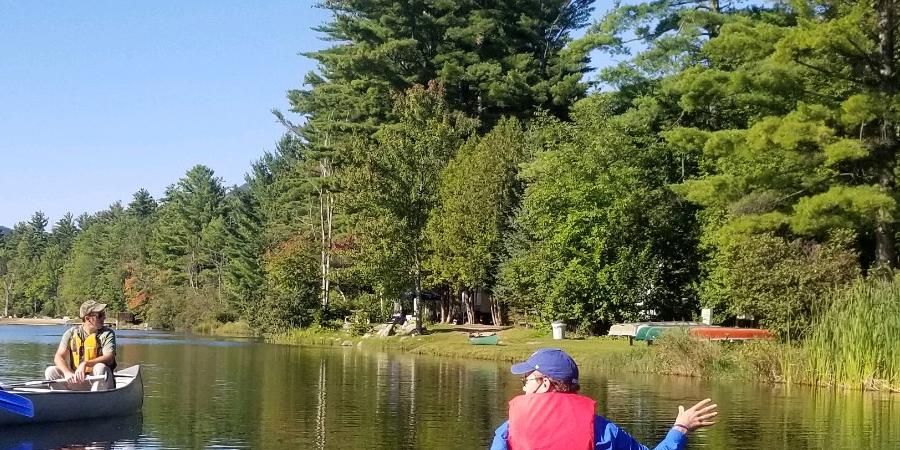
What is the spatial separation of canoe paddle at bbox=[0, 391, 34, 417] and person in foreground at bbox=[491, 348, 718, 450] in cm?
1103

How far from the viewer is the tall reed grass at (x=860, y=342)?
2259cm

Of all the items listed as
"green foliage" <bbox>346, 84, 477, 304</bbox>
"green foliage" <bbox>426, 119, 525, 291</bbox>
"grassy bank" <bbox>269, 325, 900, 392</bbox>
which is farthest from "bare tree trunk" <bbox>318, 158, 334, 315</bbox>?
"grassy bank" <bbox>269, 325, 900, 392</bbox>

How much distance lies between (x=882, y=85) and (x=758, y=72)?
3334 mm

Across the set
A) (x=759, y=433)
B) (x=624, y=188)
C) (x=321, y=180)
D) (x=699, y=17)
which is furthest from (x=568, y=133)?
(x=759, y=433)

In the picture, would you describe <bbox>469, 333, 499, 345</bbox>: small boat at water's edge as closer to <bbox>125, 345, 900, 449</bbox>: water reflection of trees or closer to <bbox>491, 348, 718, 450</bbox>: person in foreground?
<bbox>125, 345, 900, 449</bbox>: water reflection of trees

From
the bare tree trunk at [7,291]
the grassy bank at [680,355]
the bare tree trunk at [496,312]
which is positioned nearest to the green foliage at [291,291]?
the bare tree trunk at [496,312]

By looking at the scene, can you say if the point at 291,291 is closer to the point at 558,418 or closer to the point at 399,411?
the point at 399,411

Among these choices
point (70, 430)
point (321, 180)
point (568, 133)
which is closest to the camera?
point (70, 430)

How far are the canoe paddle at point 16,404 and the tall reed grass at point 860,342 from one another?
1590 centimetres

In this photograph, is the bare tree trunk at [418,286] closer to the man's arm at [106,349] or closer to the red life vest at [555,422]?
the man's arm at [106,349]

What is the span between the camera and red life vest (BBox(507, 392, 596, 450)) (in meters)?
6.43

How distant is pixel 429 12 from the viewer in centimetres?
6669

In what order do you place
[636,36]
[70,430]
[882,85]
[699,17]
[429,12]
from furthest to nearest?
[429,12] < [636,36] < [699,17] < [882,85] < [70,430]

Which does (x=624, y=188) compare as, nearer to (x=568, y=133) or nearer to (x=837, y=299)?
(x=568, y=133)
